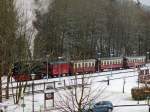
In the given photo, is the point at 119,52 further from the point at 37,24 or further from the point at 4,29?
the point at 4,29

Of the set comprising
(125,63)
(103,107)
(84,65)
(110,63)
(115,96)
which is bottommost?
(115,96)

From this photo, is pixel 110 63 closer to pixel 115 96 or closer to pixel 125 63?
pixel 125 63

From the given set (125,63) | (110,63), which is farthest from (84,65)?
(125,63)

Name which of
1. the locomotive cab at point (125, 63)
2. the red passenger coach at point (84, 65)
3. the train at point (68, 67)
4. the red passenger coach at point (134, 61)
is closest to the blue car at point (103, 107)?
the train at point (68, 67)

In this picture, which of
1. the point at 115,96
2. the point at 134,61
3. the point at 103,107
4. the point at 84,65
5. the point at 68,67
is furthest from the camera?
the point at 134,61

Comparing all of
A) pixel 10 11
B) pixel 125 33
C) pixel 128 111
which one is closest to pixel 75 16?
pixel 125 33

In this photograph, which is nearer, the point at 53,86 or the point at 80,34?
the point at 53,86

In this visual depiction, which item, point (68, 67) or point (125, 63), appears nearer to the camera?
point (68, 67)

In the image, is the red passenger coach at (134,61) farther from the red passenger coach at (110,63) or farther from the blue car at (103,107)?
the blue car at (103,107)

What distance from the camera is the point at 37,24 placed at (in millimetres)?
76125

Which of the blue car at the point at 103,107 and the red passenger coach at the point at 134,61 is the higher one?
the red passenger coach at the point at 134,61

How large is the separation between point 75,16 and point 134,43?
1625 centimetres

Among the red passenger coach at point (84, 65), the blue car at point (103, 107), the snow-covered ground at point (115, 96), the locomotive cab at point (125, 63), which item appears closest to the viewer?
the blue car at point (103, 107)

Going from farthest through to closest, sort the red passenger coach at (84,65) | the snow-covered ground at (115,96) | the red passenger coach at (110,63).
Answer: the red passenger coach at (110,63) < the red passenger coach at (84,65) < the snow-covered ground at (115,96)
